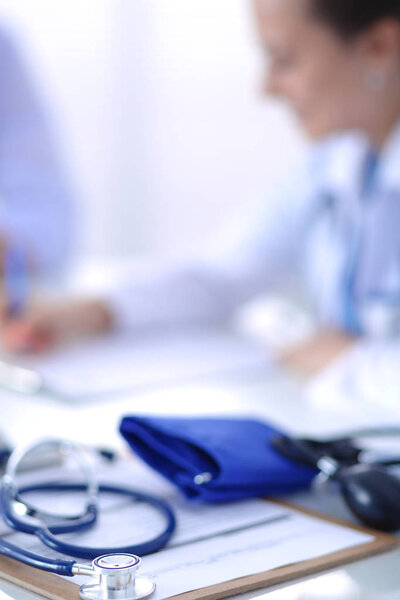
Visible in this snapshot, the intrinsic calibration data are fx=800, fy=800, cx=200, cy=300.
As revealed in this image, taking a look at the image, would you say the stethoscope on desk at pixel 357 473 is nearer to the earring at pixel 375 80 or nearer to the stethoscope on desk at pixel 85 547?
the stethoscope on desk at pixel 85 547

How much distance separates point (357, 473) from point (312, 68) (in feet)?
3.13

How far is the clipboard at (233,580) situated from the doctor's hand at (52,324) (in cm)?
84

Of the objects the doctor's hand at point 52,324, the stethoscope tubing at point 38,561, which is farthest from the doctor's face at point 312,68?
the stethoscope tubing at point 38,561

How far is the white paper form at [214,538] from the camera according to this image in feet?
1.79

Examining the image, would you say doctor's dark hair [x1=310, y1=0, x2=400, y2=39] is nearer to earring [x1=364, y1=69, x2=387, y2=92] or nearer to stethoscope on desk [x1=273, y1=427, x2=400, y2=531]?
earring [x1=364, y1=69, x2=387, y2=92]

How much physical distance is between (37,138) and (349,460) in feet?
5.42

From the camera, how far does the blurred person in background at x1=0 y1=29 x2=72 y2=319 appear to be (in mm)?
1996

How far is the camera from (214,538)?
61cm

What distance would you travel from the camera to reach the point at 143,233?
3.81 metres

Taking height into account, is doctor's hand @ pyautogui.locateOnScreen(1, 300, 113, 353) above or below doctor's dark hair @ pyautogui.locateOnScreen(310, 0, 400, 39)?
below

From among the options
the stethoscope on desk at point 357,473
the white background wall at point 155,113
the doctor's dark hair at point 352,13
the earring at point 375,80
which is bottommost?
the stethoscope on desk at point 357,473

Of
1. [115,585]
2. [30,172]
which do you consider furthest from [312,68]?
[115,585]

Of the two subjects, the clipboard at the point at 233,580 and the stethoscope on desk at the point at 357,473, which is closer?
the clipboard at the point at 233,580

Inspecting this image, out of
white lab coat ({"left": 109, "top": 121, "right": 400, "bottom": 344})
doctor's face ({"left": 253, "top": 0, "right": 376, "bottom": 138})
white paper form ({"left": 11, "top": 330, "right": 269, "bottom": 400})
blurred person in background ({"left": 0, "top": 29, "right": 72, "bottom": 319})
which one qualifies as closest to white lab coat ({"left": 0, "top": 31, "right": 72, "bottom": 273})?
blurred person in background ({"left": 0, "top": 29, "right": 72, "bottom": 319})
